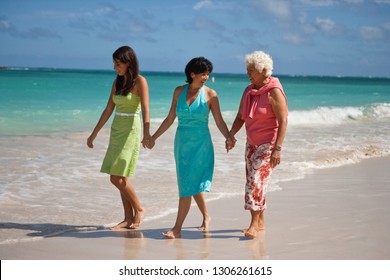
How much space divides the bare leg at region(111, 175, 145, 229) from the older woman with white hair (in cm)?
105

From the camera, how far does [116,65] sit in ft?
18.0

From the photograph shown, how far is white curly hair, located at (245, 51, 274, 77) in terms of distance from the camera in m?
5.01

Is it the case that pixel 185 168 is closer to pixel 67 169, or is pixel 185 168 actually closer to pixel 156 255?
pixel 156 255

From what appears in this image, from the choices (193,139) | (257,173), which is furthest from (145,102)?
(257,173)

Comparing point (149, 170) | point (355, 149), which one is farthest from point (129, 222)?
point (355, 149)

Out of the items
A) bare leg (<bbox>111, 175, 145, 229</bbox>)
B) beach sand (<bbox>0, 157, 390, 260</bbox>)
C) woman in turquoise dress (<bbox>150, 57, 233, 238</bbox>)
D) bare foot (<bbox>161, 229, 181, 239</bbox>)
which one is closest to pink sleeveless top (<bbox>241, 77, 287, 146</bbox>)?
woman in turquoise dress (<bbox>150, 57, 233, 238</bbox>)

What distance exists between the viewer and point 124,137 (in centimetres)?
555

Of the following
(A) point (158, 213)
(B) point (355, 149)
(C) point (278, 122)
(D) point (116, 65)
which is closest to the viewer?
(C) point (278, 122)

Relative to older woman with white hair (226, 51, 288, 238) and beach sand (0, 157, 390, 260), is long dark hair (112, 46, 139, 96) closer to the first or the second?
older woman with white hair (226, 51, 288, 238)

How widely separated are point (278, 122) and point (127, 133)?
1407mm

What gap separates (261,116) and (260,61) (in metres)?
0.47

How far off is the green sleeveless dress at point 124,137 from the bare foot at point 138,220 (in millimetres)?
396

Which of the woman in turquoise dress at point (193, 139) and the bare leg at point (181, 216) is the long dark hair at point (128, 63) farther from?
the bare leg at point (181, 216)

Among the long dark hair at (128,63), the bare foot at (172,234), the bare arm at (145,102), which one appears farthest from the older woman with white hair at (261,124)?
the long dark hair at (128,63)
